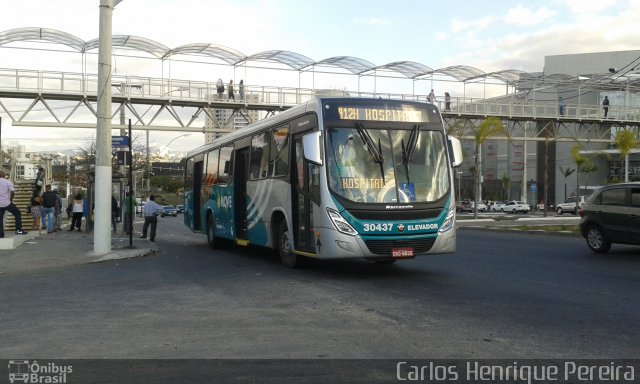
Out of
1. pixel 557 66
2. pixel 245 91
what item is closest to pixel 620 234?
pixel 245 91

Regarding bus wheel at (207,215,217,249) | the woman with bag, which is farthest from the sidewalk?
the woman with bag

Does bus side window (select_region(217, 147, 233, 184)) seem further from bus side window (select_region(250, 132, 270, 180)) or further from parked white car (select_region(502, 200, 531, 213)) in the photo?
parked white car (select_region(502, 200, 531, 213))

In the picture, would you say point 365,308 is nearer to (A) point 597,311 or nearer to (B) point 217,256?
(A) point 597,311

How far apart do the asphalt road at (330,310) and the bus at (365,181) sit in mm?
701

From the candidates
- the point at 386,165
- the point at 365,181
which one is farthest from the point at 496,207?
the point at 365,181

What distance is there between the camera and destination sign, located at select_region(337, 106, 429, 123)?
11742 millimetres

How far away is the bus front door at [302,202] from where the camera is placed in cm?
1180

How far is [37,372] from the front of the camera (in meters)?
5.84

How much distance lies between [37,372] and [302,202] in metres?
6.82

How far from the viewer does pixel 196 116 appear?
3650 centimetres

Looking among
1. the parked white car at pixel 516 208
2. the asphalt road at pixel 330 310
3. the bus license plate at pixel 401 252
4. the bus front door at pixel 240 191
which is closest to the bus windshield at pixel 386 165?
the bus license plate at pixel 401 252

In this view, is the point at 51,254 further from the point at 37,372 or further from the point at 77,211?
the point at 37,372

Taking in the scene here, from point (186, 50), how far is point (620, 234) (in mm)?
25879

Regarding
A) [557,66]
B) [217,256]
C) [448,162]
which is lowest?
[217,256]
